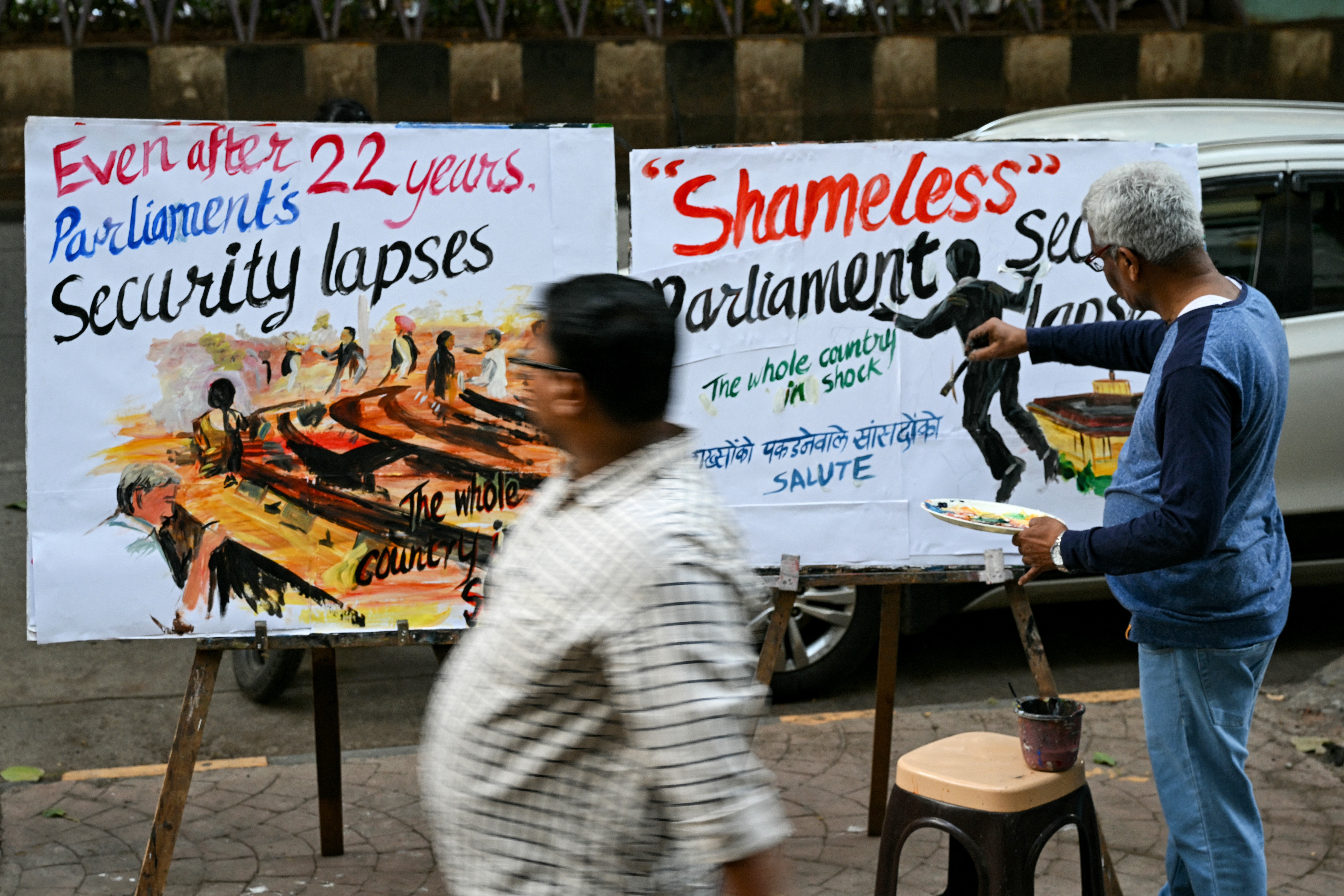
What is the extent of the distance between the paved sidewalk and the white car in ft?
1.42

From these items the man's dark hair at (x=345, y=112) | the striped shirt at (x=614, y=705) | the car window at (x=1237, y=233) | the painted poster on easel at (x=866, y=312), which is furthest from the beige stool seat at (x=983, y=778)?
the man's dark hair at (x=345, y=112)

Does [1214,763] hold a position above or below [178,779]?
above

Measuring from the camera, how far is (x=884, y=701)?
12.8 ft

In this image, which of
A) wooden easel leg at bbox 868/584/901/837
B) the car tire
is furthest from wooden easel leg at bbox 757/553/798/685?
the car tire

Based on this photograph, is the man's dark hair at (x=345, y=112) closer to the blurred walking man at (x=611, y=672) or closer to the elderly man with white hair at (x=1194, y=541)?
the elderly man with white hair at (x=1194, y=541)

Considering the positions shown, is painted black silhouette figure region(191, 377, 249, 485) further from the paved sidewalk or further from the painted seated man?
the paved sidewalk

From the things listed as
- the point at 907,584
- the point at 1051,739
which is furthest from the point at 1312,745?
the point at 1051,739

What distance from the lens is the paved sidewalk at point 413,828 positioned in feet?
12.4

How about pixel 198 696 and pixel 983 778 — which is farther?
pixel 198 696

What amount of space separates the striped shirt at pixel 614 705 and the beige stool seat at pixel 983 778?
1.42 metres

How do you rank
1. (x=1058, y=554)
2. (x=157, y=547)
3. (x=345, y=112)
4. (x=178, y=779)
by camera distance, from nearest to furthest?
(x=1058, y=554) < (x=178, y=779) < (x=157, y=547) < (x=345, y=112)

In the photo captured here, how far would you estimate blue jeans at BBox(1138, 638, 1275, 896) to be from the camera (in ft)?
8.68

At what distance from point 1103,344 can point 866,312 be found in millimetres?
629

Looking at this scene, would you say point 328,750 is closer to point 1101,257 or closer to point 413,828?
point 413,828
